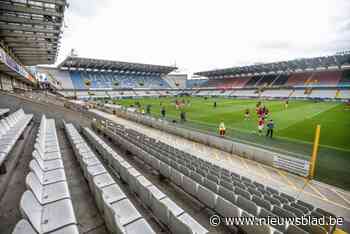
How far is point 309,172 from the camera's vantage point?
7207 millimetres

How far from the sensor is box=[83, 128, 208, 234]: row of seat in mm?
2485

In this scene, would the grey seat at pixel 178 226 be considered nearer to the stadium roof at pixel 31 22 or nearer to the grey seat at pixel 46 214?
the grey seat at pixel 46 214

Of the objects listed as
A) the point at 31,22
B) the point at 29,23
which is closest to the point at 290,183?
the point at 31,22

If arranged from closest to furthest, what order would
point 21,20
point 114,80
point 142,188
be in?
1. point 142,188
2. point 21,20
3. point 114,80

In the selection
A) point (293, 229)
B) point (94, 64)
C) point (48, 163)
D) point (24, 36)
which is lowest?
point (293, 229)

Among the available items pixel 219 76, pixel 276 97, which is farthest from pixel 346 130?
pixel 219 76

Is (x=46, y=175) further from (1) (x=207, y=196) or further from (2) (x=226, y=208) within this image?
(2) (x=226, y=208)

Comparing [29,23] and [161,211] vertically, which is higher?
[29,23]

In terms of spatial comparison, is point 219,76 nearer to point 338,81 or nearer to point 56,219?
point 338,81

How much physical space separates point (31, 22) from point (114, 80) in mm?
52519

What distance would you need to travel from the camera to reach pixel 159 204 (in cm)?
313

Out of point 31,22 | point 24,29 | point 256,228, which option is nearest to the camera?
point 256,228

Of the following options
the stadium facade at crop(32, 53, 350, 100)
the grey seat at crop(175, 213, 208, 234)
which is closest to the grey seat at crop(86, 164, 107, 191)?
the grey seat at crop(175, 213, 208, 234)

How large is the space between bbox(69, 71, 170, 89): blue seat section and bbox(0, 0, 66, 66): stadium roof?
134 feet
